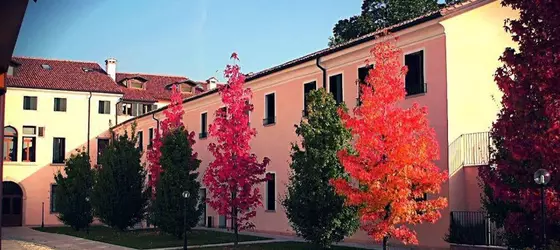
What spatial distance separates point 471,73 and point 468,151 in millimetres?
2598

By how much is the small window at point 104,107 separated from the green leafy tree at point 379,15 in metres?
19.7

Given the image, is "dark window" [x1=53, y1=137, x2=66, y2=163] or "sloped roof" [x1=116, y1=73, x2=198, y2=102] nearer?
"dark window" [x1=53, y1=137, x2=66, y2=163]

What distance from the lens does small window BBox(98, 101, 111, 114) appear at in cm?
5172

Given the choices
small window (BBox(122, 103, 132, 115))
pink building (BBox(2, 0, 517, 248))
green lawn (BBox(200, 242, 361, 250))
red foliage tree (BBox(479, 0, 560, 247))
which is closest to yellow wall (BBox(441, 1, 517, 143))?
pink building (BBox(2, 0, 517, 248))

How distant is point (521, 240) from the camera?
15453 mm

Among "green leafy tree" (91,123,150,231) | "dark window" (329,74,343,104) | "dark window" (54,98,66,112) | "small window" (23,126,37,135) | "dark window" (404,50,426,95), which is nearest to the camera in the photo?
"dark window" (404,50,426,95)

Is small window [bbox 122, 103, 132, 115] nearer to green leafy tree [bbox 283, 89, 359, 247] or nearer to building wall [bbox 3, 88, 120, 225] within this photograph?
building wall [bbox 3, 88, 120, 225]

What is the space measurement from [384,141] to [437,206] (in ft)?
7.06

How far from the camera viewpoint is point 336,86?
25719 millimetres

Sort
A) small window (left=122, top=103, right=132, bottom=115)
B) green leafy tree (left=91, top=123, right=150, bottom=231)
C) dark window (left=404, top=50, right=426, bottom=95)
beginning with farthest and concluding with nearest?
small window (left=122, top=103, right=132, bottom=115) < green leafy tree (left=91, top=123, right=150, bottom=231) < dark window (left=404, top=50, right=426, bottom=95)

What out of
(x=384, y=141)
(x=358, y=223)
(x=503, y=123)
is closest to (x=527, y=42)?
(x=503, y=123)

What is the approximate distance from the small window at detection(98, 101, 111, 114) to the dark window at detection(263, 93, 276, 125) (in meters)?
24.8

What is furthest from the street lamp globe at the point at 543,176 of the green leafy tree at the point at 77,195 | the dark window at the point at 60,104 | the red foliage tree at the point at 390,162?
the dark window at the point at 60,104

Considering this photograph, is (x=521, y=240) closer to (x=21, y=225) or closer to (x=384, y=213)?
(x=384, y=213)
